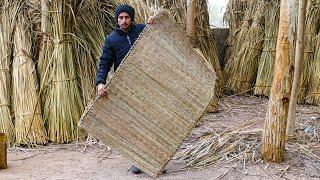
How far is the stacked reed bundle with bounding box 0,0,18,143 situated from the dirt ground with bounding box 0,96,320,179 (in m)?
0.30

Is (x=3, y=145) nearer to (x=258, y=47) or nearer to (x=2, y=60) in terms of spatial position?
(x=2, y=60)

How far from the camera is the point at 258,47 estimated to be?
6.33 meters

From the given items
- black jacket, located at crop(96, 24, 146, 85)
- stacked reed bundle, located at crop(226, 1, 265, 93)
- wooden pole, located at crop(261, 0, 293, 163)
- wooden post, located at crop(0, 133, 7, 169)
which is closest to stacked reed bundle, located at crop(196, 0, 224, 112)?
stacked reed bundle, located at crop(226, 1, 265, 93)

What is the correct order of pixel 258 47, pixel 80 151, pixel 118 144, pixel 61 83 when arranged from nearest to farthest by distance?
pixel 118 144
pixel 80 151
pixel 61 83
pixel 258 47

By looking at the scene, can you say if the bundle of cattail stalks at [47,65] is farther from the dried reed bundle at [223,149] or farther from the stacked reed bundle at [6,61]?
the dried reed bundle at [223,149]

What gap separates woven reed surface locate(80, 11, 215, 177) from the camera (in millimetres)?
3436

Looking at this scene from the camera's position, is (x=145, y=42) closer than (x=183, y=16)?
Yes

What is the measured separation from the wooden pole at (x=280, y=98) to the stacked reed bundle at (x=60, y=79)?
2.04 metres

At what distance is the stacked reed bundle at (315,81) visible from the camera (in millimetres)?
5762

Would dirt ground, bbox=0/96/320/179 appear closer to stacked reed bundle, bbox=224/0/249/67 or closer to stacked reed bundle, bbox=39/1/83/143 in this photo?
stacked reed bundle, bbox=39/1/83/143

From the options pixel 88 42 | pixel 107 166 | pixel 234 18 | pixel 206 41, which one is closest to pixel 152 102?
pixel 107 166

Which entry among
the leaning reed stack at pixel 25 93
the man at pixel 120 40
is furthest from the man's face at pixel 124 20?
the leaning reed stack at pixel 25 93

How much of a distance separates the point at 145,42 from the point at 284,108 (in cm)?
117

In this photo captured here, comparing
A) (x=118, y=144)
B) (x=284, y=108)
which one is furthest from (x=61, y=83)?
(x=284, y=108)
